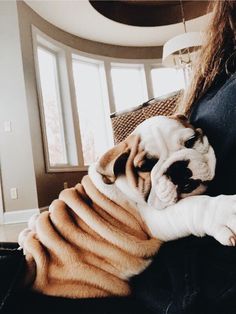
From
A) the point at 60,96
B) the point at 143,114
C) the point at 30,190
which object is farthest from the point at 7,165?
the point at 143,114

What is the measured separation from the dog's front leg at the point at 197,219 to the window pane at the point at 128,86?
5.40m

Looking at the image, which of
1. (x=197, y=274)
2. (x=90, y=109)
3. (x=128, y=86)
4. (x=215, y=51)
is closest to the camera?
(x=197, y=274)

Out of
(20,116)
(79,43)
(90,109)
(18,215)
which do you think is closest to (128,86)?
(90,109)

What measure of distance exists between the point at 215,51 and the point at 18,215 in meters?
3.46

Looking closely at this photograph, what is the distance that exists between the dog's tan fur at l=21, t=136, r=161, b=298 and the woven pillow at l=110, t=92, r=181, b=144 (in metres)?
1.32

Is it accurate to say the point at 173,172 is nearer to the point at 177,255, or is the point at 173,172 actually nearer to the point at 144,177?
the point at 144,177

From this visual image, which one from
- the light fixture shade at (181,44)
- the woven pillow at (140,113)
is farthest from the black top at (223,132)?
the light fixture shade at (181,44)

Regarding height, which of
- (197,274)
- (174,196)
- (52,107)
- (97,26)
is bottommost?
(197,274)

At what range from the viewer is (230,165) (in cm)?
63

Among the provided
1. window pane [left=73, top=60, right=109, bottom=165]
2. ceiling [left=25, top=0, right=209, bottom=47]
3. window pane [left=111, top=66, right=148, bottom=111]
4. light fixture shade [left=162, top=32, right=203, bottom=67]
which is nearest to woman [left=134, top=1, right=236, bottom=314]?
light fixture shade [left=162, top=32, right=203, bottom=67]

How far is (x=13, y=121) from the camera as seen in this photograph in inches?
158

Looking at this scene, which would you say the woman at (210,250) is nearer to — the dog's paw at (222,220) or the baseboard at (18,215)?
the dog's paw at (222,220)

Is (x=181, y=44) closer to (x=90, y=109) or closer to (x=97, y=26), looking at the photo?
(x=97, y=26)

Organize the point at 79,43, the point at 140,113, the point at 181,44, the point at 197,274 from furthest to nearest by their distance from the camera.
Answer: the point at 79,43 < the point at 181,44 < the point at 140,113 < the point at 197,274
